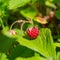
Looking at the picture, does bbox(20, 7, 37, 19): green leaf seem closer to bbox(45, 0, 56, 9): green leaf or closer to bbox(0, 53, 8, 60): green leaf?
bbox(45, 0, 56, 9): green leaf

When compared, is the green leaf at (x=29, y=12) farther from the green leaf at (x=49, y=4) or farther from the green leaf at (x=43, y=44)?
the green leaf at (x=43, y=44)

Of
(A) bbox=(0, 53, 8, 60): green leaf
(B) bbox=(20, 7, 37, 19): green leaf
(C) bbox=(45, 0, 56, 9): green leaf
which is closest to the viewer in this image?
(A) bbox=(0, 53, 8, 60): green leaf

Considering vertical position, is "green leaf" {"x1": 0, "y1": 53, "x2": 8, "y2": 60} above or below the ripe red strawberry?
below

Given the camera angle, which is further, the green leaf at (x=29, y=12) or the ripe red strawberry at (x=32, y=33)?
the green leaf at (x=29, y=12)

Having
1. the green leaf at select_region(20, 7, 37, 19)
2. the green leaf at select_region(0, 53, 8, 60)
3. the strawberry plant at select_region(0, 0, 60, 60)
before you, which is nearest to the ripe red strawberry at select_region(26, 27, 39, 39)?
the strawberry plant at select_region(0, 0, 60, 60)

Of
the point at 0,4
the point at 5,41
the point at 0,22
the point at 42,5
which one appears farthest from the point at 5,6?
the point at 5,41

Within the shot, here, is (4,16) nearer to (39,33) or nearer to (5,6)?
(5,6)

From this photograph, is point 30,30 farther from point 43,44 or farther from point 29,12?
point 29,12

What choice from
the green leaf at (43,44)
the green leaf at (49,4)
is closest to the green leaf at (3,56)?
the green leaf at (43,44)
